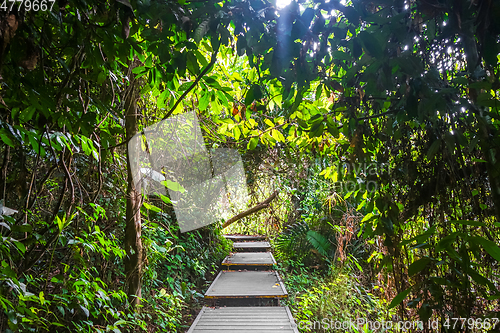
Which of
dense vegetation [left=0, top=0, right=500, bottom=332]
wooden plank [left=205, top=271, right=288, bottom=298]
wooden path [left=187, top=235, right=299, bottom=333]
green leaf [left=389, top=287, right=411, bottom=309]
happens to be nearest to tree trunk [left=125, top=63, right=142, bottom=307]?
dense vegetation [left=0, top=0, right=500, bottom=332]

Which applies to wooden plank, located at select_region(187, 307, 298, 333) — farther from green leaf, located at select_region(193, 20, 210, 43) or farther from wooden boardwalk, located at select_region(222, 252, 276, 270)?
green leaf, located at select_region(193, 20, 210, 43)

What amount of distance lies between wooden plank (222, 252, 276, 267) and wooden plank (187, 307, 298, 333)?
2.03 meters

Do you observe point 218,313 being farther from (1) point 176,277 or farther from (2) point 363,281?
(2) point 363,281

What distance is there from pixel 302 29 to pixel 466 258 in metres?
0.86

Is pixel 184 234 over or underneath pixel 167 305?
over

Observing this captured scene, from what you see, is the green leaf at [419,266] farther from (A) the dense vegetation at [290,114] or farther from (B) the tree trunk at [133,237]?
(B) the tree trunk at [133,237]

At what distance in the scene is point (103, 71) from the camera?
136cm

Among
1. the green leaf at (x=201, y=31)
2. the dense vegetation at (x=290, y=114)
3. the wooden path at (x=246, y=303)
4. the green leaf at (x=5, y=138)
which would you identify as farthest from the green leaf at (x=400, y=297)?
the wooden path at (x=246, y=303)

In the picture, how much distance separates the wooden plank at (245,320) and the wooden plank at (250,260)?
2026 millimetres

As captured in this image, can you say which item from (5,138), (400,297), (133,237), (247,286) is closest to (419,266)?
(400,297)

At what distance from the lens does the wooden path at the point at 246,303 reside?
3113 mm

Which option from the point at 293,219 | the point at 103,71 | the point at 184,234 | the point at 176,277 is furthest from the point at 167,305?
the point at 293,219

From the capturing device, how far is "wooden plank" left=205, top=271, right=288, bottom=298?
157 inches

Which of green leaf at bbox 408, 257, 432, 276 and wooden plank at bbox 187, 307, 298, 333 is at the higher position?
green leaf at bbox 408, 257, 432, 276
